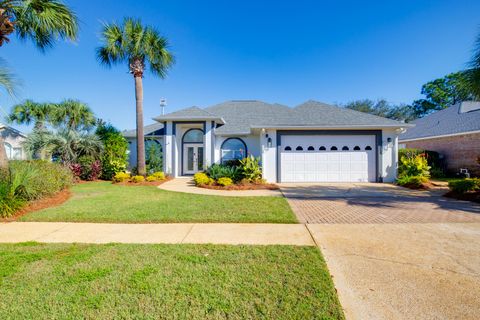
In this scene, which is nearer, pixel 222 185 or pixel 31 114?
pixel 222 185

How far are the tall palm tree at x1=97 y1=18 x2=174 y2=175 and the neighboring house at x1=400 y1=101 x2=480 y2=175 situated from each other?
67.5ft

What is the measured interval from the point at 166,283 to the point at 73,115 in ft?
60.8

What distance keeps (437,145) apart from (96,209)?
2275 cm

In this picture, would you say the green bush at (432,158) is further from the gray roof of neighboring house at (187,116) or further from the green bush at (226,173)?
the gray roof of neighboring house at (187,116)

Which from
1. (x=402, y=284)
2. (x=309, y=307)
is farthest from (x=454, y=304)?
(x=309, y=307)

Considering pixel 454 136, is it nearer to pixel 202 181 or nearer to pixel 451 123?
pixel 451 123

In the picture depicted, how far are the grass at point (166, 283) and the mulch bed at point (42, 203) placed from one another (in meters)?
2.83

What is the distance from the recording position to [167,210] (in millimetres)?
6441

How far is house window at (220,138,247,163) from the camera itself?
15.2 metres

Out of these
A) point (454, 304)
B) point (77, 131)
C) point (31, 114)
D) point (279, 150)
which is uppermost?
point (31, 114)

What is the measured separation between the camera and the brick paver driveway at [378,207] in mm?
5656

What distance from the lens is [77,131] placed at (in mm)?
13547

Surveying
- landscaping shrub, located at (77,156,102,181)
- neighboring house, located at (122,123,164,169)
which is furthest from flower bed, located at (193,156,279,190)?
landscaping shrub, located at (77,156,102,181)

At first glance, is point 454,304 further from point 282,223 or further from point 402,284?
point 282,223
